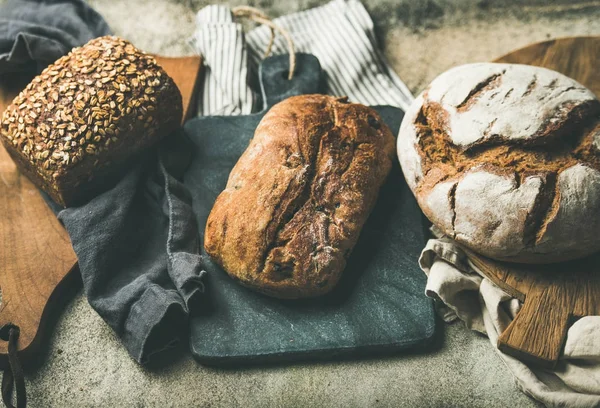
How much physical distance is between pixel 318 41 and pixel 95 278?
131cm

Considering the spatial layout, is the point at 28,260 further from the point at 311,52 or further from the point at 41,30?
the point at 311,52

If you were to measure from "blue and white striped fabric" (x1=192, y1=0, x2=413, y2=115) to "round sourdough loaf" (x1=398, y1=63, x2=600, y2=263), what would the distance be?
532 mm

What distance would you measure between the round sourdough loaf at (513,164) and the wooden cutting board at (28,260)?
1101mm

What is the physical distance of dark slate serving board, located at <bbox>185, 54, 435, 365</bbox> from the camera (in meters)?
1.54

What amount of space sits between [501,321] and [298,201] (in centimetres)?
64

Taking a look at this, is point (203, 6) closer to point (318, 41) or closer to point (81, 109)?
point (318, 41)

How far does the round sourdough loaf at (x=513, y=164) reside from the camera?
4.88 ft

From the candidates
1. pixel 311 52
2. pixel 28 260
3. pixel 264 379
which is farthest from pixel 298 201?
pixel 311 52

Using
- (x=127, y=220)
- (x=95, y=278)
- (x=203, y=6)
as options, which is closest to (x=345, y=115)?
(x=127, y=220)

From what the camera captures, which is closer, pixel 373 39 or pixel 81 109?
pixel 81 109

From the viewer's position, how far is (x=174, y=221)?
173 cm

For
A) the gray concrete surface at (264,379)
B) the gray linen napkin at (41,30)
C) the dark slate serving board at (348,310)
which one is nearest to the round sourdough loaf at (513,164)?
the dark slate serving board at (348,310)

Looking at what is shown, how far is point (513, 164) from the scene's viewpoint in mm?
1544

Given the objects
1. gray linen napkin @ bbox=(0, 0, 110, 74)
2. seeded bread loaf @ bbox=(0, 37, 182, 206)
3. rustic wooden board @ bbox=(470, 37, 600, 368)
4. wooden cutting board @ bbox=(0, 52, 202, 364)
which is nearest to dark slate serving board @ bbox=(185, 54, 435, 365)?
rustic wooden board @ bbox=(470, 37, 600, 368)
